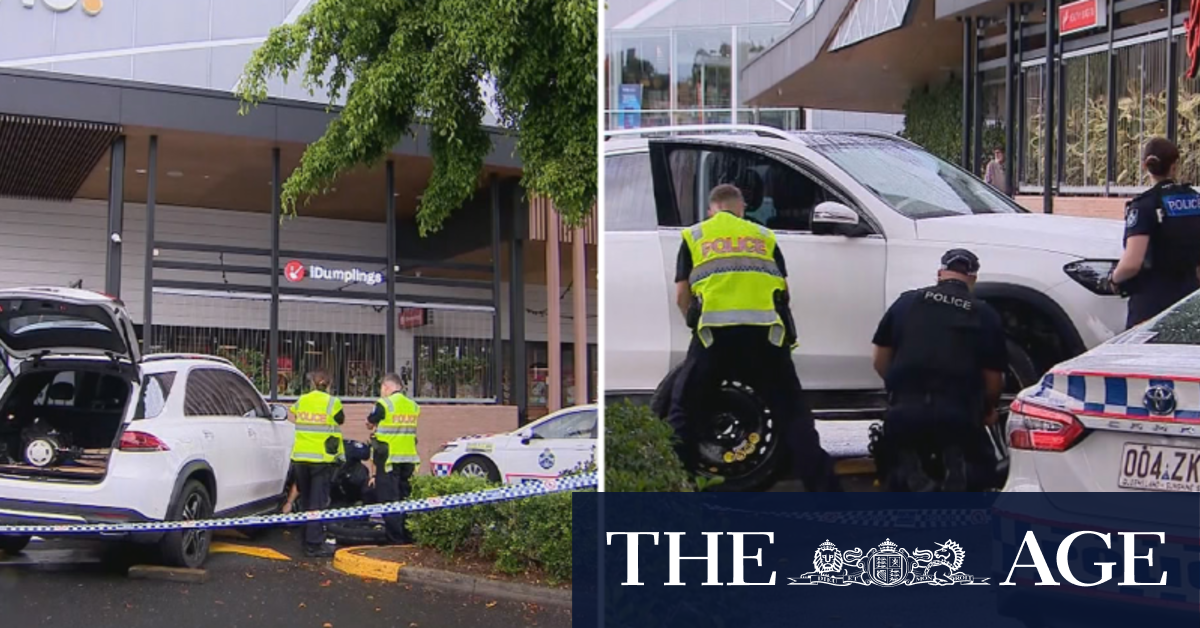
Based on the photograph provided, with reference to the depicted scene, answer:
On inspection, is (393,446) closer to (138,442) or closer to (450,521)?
(450,521)

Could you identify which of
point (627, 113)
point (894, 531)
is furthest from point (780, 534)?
point (627, 113)

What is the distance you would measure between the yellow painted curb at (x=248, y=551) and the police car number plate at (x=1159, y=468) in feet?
22.9

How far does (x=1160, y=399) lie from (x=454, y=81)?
6584mm

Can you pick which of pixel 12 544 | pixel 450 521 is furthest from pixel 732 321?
pixel 12 544

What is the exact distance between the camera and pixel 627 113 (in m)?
2.35

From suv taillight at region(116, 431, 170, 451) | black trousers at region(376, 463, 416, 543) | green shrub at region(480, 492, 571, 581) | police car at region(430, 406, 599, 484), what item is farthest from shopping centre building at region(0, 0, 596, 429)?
suv taillight at region(116, 431, 170, 451)

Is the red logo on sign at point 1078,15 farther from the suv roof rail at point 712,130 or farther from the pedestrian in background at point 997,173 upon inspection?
the suv roof rail at point 712,130

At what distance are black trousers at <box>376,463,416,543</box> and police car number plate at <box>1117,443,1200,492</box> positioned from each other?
22.1 feet

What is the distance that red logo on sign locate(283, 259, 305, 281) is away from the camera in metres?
11.7

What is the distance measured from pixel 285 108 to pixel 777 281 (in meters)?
10.3

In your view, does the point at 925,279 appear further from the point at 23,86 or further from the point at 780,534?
the point at 23,86

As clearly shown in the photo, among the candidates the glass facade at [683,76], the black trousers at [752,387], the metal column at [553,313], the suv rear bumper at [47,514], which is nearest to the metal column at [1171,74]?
the glass facade at [683,76]

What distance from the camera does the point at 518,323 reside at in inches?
464

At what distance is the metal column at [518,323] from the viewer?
37.7 feet
